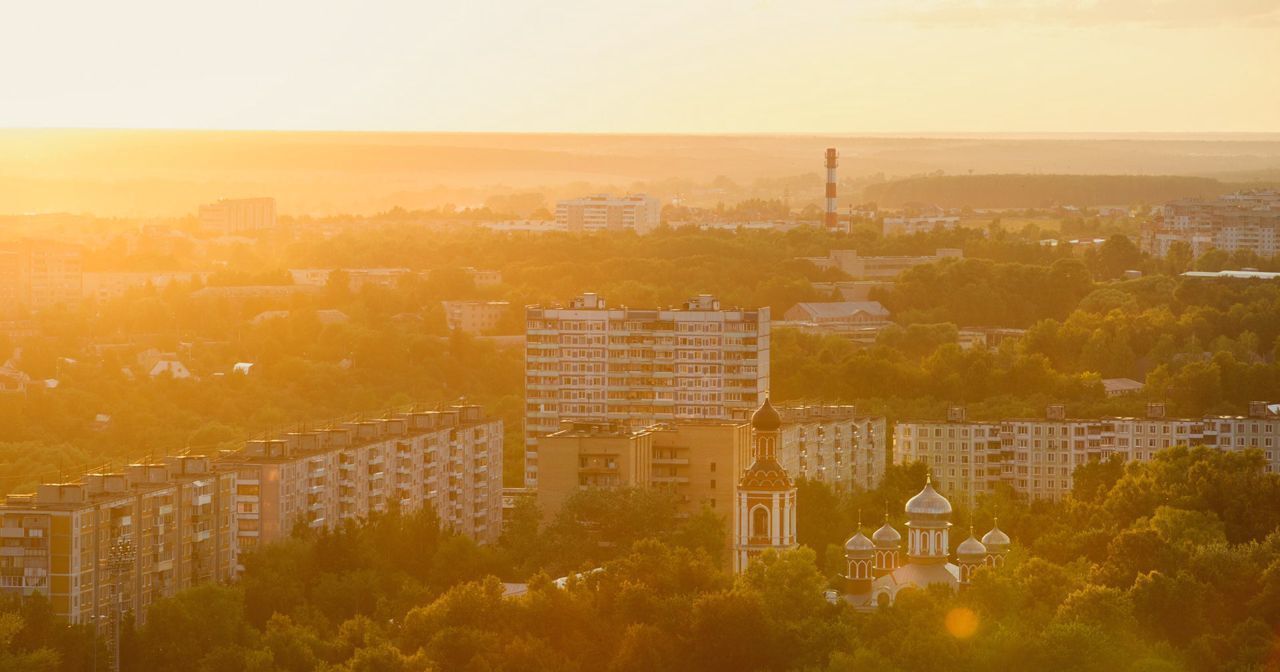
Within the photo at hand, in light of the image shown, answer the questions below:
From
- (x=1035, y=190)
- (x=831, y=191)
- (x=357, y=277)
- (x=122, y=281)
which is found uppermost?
(x=831, y=191)

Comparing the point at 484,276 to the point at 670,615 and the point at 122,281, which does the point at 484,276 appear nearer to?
the point at 122,281

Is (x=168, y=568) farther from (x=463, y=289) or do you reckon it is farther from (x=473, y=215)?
(x=473, y=215)

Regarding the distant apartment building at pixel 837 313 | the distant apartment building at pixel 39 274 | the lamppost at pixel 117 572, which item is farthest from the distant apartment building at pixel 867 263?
the lamppost at pixel 117 572

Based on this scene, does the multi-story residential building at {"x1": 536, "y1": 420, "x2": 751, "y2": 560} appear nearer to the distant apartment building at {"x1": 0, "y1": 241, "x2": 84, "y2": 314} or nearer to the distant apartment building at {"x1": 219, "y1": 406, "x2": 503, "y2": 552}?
the distant apartment building at {"x1": 219, "y1": 406, "x2": 503, "y2": 552}

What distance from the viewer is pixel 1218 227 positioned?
124 m

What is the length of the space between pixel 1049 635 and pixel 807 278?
2500 inches

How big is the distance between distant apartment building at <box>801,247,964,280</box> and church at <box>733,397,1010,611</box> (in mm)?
61798

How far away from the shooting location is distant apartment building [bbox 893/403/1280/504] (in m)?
47.9

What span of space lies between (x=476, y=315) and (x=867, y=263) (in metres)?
26.1

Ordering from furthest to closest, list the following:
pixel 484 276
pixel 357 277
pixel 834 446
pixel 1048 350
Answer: pixel 357 277, pixel 484 276, pixel 1048 350, pixel 834 446

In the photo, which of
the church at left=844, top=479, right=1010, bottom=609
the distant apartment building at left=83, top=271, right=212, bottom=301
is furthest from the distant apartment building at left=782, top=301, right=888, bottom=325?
the church at left=844, top=479, right=1010, bottom=609

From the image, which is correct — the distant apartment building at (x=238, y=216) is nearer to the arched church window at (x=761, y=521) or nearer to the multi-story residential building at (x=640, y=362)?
the multi-story residential building at (x=640, y=362)

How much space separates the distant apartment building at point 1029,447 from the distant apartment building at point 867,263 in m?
47.8

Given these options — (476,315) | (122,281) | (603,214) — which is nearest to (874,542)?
(476,315)
